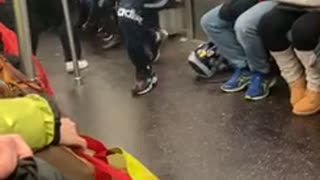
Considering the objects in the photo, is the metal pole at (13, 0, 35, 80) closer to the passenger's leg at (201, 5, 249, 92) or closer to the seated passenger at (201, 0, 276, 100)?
the seated passenger at (201, 0, 276, 100)

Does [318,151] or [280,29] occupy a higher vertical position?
[280,29]

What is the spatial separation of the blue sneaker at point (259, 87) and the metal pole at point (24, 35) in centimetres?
130

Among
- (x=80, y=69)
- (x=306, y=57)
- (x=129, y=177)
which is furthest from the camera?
(x=80, y=69)

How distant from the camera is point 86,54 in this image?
4.38 meters

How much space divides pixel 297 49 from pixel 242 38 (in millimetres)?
359

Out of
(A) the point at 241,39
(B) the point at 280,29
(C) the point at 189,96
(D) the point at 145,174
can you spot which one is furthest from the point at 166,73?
(D) the point at 145,174

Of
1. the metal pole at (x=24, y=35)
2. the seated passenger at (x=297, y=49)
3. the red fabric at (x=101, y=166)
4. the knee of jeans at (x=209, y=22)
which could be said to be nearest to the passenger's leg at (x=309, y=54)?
the seated passenger at (x=297, y=49)

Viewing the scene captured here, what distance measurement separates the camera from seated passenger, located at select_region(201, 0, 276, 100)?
293cm

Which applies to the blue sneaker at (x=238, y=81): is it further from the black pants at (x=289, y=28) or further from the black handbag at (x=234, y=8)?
the black pants at (x=289, y=28)

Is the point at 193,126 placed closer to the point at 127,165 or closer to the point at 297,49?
the point at 297,49

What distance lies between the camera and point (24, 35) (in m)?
1.94

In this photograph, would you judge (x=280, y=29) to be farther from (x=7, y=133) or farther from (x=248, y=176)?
(x=7, y=133)

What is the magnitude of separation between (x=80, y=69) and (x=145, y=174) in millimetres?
2375

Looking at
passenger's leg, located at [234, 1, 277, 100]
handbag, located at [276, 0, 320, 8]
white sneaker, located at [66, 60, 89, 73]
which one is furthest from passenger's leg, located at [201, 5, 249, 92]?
white sneaker, located at [66, 60, 89, 73]
